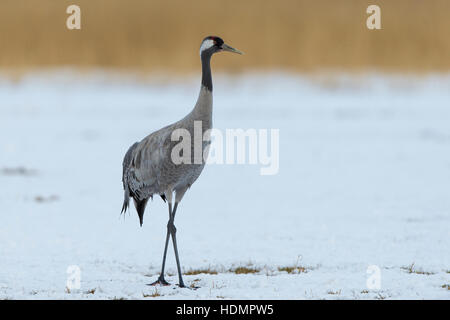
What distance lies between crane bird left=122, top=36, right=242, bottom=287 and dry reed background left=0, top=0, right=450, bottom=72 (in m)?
29.4

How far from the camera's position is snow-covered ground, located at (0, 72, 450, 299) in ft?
23.1

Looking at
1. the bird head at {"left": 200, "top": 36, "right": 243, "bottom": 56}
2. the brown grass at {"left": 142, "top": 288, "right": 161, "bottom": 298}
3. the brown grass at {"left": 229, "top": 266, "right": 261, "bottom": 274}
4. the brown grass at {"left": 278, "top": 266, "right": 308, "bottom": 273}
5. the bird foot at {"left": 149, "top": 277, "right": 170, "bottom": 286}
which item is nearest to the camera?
the brown grass at {"left": 142, "top": 288, "right": 161, "bottom": 298}

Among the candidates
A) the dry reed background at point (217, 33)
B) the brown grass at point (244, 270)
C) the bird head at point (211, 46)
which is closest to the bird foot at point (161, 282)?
the brown grass at point (244, 270)

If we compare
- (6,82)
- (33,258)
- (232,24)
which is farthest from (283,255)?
(232,24)

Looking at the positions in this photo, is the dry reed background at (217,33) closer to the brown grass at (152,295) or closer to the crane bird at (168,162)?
the crane bird at (168,162)

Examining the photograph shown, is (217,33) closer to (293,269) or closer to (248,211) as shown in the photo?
(248,211)

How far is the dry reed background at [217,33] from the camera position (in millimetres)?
39219

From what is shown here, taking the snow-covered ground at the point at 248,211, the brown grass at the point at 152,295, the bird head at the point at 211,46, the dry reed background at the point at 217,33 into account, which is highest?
the dry reed background at the point at 217,33

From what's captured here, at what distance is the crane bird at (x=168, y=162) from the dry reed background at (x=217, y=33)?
96.5 ft

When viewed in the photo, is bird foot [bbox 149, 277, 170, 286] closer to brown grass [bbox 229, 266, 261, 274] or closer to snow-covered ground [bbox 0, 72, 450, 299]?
snow-covered ground [bbox 0, 72, 450, 299]

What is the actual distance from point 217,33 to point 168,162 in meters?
36.8

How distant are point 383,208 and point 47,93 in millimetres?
20894

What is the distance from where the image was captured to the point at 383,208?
36.8ft

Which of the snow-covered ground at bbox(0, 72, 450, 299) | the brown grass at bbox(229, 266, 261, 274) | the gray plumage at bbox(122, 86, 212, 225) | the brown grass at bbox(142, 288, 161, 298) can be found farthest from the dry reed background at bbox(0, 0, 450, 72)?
the brown grass at bbox(142, 288, 161, 298)
